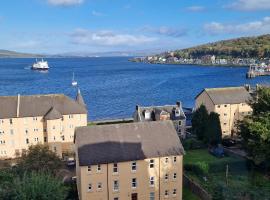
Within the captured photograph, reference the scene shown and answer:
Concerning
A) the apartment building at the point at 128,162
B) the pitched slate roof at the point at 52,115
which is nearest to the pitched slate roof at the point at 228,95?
the apartment building at the point at 128,162

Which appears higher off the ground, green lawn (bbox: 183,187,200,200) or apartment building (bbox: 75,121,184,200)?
apartment building (bbox: 75,121,184,200)

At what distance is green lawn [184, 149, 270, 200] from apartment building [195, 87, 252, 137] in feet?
44.7

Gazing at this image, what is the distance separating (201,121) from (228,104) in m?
9.37

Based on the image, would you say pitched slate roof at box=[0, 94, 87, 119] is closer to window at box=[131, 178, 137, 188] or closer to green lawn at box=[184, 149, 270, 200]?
green lawn at box=[184, 149, 270, 200]

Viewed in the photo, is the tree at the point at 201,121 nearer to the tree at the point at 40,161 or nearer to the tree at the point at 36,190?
the tree at the point at 40,161

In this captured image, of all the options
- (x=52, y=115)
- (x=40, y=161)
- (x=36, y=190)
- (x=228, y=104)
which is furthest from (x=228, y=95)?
(x=36, y=190)

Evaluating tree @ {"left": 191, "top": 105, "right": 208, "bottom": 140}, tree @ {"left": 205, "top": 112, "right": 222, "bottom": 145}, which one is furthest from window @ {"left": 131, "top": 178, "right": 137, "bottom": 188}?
tree @ {"left": 191, "top": 105, "right": 208, "bottom": 140}

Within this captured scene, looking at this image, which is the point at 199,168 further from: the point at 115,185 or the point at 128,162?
the point at 115,185

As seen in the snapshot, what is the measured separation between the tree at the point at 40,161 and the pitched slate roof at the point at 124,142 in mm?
5830

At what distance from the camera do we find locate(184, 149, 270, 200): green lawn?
4197 cm

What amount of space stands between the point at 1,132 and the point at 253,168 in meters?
38.3

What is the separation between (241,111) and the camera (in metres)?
70.3

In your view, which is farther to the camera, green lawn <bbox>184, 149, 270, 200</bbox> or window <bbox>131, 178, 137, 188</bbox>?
green lawn <bbox>184, 149, 270, 200</bbox>

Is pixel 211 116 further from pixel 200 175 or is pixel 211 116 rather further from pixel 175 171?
pixel 175 171
